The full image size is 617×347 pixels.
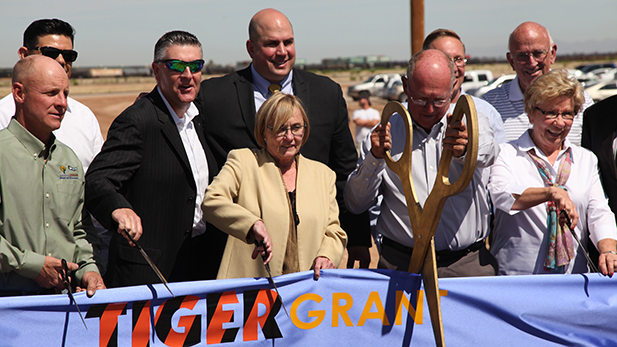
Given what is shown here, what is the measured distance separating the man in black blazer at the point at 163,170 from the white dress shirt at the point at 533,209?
5.42ft

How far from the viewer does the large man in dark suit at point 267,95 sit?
3.46 metres

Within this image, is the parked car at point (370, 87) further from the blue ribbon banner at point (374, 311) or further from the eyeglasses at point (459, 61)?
the blue ribbon banner at point (374, 311)

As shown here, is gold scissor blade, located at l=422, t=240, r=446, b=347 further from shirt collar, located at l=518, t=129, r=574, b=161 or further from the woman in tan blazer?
shirt collar, located at l=518, t=129, r=574, b=161

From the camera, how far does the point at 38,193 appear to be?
8.28ft

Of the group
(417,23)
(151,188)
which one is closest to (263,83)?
(151,188)

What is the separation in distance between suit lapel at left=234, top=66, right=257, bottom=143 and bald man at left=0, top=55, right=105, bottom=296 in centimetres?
113

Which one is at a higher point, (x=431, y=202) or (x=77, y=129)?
(x=77, y=129)

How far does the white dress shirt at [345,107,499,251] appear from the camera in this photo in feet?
9.73

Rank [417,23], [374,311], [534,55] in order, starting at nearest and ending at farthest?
[374,311] < [534,55] < [417,23]

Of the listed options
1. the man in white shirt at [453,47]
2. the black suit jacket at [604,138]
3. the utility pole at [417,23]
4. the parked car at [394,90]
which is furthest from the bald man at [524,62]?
the parked car at [394,90]

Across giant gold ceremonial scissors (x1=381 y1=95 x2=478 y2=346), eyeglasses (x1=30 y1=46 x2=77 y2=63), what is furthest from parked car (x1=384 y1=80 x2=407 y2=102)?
giant gold ceremonial scissors (x1=381 y1=95 x2=478 y2=346)

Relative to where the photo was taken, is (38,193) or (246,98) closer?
(38,193)

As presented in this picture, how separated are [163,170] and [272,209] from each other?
705 millimetres

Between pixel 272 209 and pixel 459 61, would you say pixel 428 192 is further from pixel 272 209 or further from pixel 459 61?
pixel 459 61
